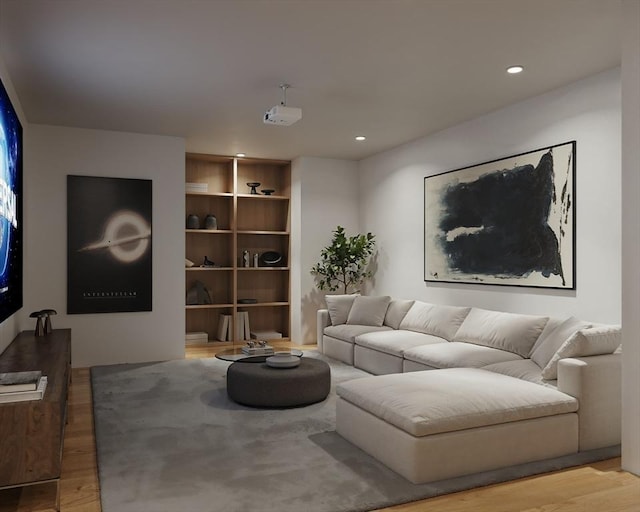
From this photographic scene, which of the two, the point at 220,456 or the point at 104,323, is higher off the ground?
the point at 104,323

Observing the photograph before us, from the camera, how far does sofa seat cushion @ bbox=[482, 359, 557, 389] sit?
12.2 ft

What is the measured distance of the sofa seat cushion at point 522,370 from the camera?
12.2 ft

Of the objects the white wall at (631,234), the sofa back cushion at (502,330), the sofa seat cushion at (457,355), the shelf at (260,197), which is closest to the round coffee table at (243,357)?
the sofa seat cushion at (457,355)

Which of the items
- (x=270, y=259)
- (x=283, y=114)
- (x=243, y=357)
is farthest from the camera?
(x=270, y=259)

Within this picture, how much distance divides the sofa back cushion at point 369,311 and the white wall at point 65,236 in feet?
6.65

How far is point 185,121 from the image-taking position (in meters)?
5.67

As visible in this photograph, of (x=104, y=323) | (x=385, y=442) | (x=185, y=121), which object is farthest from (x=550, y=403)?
(x=104, y=323)

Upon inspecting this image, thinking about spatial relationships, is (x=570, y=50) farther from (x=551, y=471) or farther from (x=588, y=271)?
(x=551, y=471)

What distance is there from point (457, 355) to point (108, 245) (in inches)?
154

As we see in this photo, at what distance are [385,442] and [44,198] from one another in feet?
14.9

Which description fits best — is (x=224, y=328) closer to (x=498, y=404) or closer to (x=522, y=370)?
(x=522, y=370)

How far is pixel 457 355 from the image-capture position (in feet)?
14.8

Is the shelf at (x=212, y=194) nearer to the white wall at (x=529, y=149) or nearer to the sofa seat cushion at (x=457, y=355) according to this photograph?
the white wall at (x=529, y=149)

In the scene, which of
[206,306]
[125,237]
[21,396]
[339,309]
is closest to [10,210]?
[21,396]
